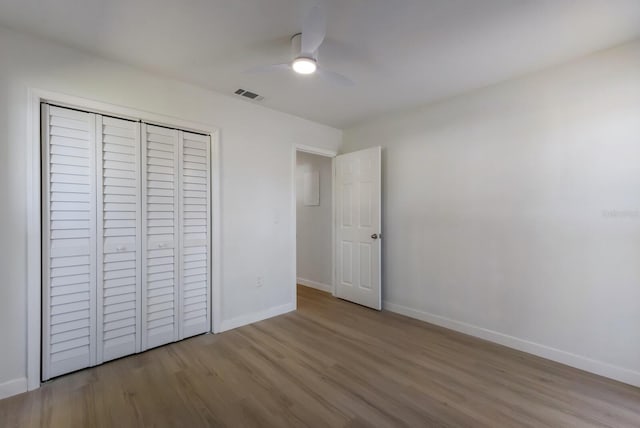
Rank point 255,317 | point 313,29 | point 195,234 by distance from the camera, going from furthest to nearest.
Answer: point 255,317 → point 195,234 → point 313,29

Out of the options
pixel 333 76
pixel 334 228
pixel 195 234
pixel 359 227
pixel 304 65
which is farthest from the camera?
pixel 334 228

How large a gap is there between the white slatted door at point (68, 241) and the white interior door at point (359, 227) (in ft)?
9.18

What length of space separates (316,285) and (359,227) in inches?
58.4

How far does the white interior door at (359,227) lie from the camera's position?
3697mm

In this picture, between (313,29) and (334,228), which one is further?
(334,228)

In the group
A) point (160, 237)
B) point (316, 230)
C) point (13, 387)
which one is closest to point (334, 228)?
point (316, 230)

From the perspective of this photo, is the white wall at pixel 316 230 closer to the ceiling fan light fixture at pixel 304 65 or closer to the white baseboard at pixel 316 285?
the white baseboard at pixel 316 285

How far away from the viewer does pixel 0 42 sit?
1.94 metres

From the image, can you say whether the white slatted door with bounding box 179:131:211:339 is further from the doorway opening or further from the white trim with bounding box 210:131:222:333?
the doorway opening

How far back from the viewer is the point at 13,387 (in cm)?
197

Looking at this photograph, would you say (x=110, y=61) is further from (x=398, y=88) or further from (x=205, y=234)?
(x=398, y=88)

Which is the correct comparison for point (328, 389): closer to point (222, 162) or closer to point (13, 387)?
point (13, 387)

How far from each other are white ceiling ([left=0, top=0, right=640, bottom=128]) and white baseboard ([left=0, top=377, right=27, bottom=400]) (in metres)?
2.38

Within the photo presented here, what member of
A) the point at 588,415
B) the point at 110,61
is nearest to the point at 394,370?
the point at 588,415
